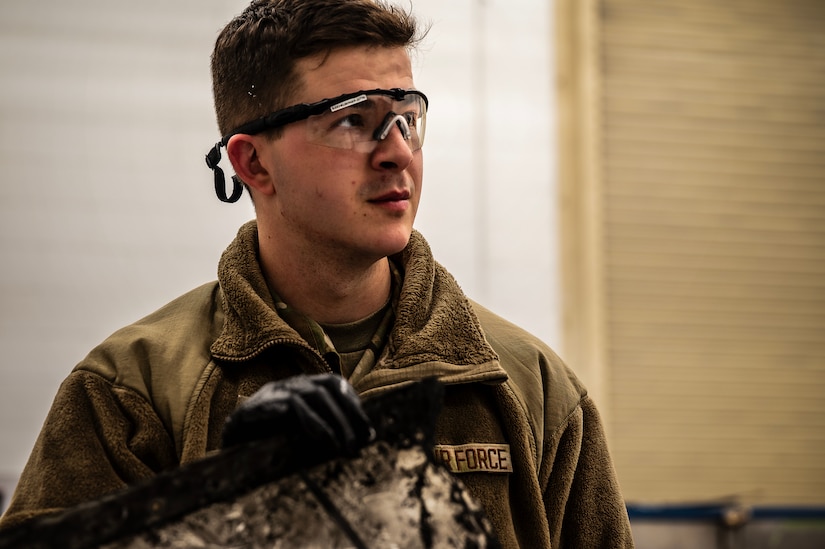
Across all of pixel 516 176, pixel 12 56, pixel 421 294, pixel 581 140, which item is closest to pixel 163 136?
pixel 12 56

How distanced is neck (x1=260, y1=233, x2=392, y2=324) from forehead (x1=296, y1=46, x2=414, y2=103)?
0.26 meters

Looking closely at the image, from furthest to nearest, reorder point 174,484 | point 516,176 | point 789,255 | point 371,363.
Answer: point 789,255, point 516,176, point 371,363, point 174,484

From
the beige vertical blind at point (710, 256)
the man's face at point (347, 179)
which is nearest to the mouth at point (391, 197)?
the man's face at point (347, 179)

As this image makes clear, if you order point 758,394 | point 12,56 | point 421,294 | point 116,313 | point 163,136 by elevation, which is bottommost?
point 758,394

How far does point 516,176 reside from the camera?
14.5 feet

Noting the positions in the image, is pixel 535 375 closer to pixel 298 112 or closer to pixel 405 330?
pixel 405 330

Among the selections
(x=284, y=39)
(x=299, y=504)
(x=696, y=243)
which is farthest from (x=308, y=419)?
(x=696, y=243)

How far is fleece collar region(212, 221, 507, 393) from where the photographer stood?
1678 mm

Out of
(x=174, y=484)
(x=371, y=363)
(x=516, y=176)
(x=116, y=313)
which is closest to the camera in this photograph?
(x=174, y=484)

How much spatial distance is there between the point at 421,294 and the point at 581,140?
286 centimetres

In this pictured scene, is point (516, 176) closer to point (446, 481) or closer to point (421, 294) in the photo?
point (421, 294)

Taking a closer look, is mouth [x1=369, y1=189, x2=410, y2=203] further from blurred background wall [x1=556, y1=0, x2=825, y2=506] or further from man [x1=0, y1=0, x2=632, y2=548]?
blurred background wall [x1=556, y1=0, x2=825, y2=506]

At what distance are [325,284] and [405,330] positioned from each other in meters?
0.15

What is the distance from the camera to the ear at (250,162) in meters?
1.82
